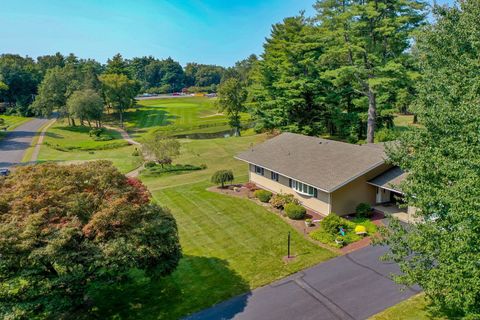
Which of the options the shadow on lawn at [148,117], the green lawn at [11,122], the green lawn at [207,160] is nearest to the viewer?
the green lawn at [207,160]

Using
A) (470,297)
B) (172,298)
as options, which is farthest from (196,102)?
(470,297)

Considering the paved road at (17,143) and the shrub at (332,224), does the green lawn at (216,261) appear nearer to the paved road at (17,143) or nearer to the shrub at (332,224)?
the shrub at (332,224)

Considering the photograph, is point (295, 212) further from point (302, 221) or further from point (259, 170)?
point (259, 170)

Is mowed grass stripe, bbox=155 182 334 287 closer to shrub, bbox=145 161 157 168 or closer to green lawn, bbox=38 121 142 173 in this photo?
shrub, bbox=145 161 157 168

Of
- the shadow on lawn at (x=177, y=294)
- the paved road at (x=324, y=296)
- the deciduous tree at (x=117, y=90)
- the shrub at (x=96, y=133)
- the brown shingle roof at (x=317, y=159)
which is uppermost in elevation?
the deciduous tree at (x=117, y=90)

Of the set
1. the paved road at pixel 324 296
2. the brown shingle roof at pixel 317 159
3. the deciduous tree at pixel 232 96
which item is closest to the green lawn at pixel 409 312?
the paved road at pixel 324 296

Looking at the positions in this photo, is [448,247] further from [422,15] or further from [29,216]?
[422,15]
